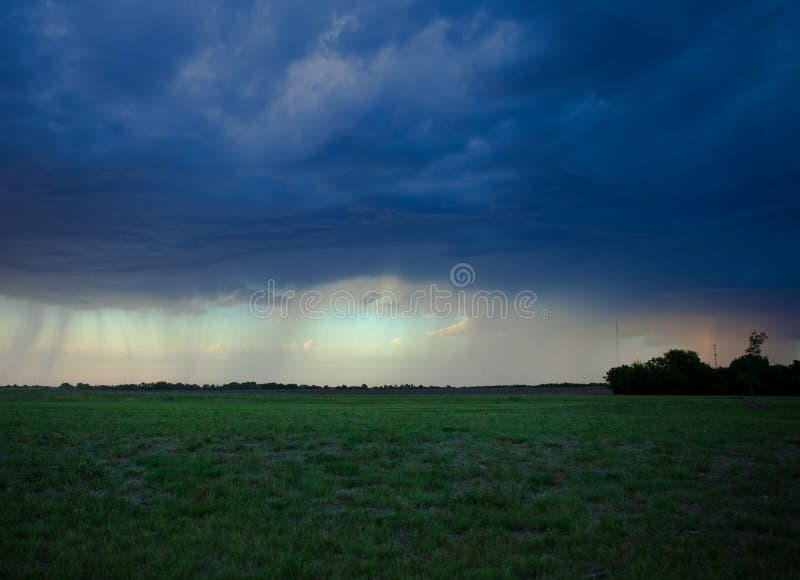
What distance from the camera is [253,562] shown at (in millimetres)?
11086

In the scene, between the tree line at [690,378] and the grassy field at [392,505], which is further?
the tree line at [690,378]

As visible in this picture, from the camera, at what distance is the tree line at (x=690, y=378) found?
4178 inches

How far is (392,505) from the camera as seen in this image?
15000 mm

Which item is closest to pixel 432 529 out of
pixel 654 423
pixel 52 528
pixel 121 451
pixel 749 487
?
pixel 52 528

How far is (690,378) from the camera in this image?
108688 millimetres

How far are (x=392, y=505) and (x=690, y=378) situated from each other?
360 feet

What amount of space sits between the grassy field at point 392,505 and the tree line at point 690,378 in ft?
283

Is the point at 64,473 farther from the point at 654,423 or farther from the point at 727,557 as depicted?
the point at 654,423

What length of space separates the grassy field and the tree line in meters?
86.2

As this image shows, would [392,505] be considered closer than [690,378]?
Yes

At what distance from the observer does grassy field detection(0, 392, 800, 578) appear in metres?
11.2

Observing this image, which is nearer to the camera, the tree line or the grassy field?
the grassy field

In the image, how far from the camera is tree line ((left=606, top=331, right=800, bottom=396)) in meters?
106

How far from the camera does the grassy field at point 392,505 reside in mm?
11211
